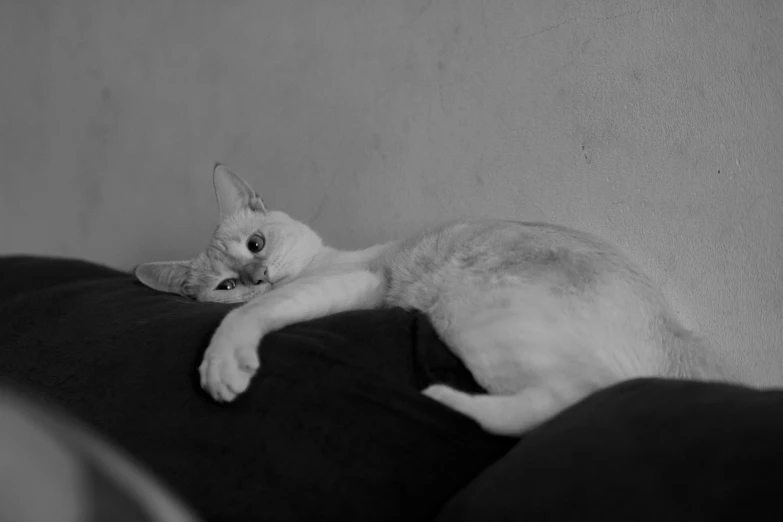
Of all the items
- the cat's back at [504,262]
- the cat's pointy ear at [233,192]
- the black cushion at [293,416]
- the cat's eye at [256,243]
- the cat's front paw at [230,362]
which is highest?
the cat's pointy ear at [233,192]

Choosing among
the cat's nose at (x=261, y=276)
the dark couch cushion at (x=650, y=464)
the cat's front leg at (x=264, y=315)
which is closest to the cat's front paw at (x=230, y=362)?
the cat's front leg at (x=264, y=315)

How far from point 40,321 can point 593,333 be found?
45.5 inches

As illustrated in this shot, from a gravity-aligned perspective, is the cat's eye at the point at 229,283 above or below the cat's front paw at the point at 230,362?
below

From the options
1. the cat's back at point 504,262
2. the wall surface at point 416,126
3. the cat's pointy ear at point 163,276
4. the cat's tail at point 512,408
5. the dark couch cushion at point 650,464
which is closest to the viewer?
the dark couch cushion at point 650,464

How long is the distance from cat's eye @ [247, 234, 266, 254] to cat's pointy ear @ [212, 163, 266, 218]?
0.45 ft

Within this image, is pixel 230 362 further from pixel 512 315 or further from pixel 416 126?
pixel 416 126

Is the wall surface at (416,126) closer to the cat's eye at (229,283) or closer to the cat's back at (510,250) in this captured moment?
the cat's back at (510,250)

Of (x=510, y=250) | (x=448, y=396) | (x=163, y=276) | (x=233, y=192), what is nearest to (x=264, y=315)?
(x=448, y=396)

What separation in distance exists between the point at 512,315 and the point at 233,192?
999 millimetres

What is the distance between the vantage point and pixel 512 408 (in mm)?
950

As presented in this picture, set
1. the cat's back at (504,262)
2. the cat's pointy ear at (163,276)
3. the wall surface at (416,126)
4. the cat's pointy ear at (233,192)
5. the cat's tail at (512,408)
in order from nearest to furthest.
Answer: the cat's tail at (512,408) → the cat's back at (504,262) → the wall surface at (416,126) → the cat's pointy ear at (163,276) → the cat's pointy ear at (233,192)

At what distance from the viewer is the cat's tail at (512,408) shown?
0.94 metres

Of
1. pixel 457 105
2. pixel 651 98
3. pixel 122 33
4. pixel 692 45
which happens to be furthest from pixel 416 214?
pixel 122 33

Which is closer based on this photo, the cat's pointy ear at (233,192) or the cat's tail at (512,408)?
the cat's tail at (512,408)
